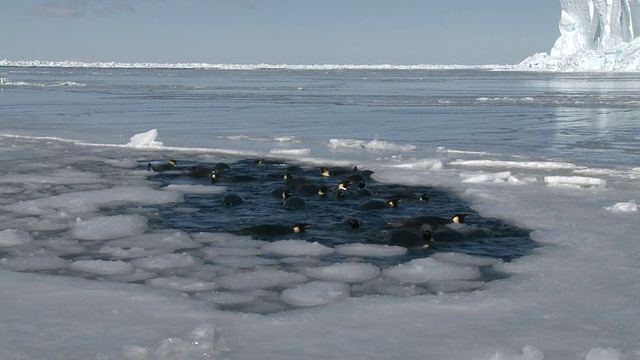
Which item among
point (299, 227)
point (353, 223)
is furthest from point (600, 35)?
point (299, 227)

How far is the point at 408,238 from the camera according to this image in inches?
281

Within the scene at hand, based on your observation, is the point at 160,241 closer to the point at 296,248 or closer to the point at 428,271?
the point at 296,248

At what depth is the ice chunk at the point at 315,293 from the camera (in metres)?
5.19

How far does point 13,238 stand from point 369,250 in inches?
140

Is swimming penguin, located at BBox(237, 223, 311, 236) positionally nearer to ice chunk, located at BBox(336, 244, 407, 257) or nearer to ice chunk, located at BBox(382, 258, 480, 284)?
ice chunk, located at BBox(336, 244, 407, 257)

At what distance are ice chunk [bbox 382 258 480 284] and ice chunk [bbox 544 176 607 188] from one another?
4909 millimetres

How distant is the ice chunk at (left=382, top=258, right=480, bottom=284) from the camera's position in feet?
19.2

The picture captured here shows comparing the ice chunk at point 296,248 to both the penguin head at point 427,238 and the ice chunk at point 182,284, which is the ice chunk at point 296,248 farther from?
the ice chunk at point 182,284

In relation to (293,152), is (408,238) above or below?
below

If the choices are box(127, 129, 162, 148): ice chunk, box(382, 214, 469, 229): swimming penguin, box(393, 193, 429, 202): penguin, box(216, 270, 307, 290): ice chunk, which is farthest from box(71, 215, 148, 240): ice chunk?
box(127, 129, 162, 148): ice chunk

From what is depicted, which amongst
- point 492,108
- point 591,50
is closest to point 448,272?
point 492,108

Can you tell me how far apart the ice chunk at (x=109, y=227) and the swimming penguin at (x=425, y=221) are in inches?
108

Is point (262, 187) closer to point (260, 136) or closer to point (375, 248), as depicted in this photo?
point (375, 248)

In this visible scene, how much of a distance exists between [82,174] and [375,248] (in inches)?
247
